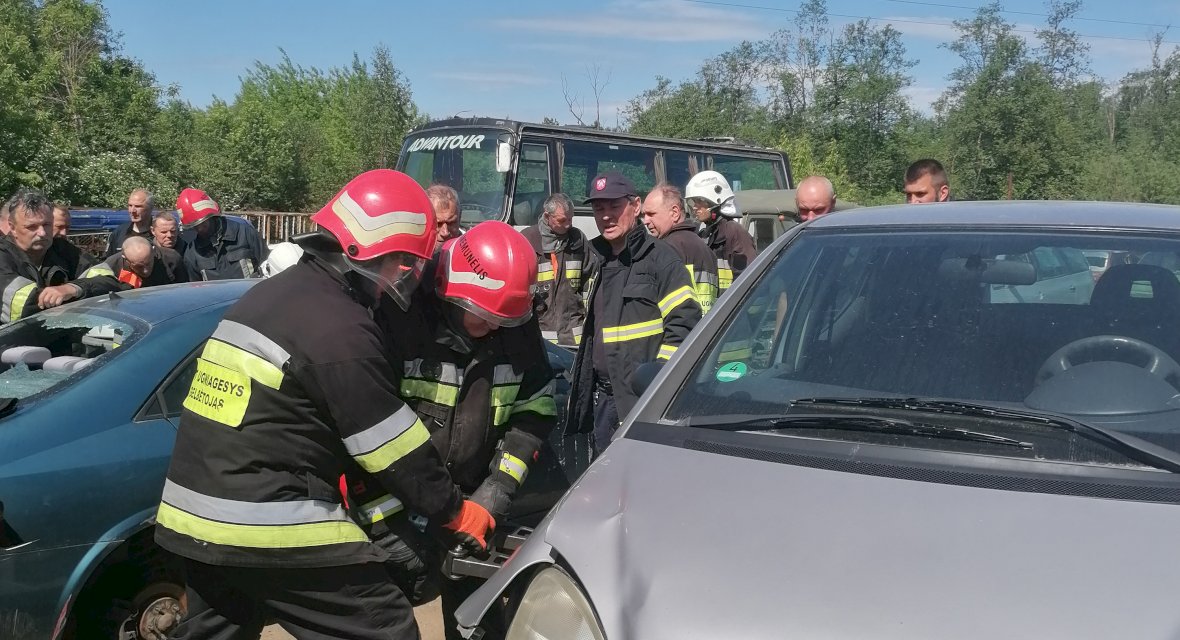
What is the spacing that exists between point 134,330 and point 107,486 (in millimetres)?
639

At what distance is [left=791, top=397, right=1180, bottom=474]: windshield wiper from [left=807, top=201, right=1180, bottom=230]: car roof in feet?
2.45

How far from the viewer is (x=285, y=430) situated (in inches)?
92.9

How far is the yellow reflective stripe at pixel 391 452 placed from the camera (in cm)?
238

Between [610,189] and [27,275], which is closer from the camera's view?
[610,189]

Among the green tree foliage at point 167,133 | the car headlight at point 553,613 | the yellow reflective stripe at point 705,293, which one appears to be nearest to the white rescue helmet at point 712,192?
the yellow reflective stripe at point 705,293

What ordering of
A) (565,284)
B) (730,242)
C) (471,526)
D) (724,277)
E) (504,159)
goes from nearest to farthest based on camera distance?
1. (471,526)
2. (724,277)
3. (565,284)
4. (730,242)
5. (504,159)

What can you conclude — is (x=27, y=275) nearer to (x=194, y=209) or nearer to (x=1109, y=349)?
(x=194, y=209)

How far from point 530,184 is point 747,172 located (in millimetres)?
4622

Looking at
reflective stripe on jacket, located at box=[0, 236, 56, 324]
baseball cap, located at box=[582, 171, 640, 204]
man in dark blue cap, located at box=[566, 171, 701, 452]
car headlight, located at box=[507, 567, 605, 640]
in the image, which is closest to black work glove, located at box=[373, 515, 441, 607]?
car headlight, located at box=[507, 567, 605, 640]

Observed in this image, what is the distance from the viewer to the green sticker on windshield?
2.51 metres

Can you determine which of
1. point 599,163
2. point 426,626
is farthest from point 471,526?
Answer: point 599,163

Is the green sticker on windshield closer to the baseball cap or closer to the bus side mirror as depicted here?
the baseball cap

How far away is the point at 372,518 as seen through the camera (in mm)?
2627

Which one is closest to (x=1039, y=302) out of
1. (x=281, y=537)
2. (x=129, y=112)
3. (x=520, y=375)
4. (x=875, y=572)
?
(x=875, y=572)
